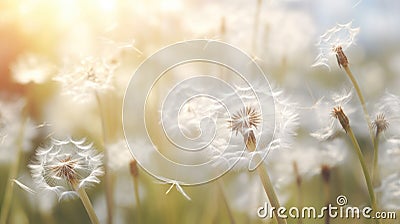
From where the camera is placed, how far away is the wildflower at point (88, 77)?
1472 millimetres

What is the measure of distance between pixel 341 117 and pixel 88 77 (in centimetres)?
57

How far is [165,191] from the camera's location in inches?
61.2

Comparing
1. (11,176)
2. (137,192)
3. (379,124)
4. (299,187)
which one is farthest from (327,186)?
(11,176)

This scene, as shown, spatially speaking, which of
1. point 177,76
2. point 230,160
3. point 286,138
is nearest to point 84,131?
point 177,76

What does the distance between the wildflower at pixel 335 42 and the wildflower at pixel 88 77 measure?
482 mm

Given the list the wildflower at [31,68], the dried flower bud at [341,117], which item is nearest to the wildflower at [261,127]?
the dried flower bud at [341,117]

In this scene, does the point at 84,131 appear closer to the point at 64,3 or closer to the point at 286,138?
the point at 64,3

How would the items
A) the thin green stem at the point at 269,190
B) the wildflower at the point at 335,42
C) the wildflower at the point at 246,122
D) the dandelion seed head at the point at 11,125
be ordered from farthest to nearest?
the dandelion seed head at the point at 11,125, the wildflower at the point at 335,42, the wildflower at the point at 246,122, the thin green stem at the point at 269,190

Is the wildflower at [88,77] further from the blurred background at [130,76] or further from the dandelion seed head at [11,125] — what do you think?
the dandelion seed head at [11,125]

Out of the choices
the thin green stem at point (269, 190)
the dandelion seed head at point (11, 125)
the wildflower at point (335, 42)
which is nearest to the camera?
the thin green stem at point (269, 190)

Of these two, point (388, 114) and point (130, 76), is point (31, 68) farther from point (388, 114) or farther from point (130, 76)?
point (388, 114)

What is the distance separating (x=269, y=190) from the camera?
1.21 meters

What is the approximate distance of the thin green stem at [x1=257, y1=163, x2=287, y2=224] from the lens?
3.97 feet

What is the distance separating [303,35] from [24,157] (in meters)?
0.73
